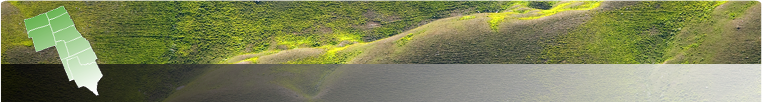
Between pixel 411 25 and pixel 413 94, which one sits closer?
pixel 413 94

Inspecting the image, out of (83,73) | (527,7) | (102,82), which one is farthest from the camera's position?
(527,7)

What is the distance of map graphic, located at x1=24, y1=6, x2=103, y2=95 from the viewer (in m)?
43.0

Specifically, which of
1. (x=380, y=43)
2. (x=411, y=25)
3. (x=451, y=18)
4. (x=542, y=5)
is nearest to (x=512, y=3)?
(x=542, y=5)

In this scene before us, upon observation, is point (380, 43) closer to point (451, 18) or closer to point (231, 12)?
point (451, 18)

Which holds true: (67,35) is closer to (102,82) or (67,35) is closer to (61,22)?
(61,22)

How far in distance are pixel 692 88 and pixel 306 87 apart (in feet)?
113

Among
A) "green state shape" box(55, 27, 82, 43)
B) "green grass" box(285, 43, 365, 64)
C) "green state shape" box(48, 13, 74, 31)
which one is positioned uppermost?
"green grass" box(285, 43, 365, 64)

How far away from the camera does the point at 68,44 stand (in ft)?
146

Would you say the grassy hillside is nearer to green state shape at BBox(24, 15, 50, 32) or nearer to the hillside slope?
green state shape at BBox(24, 15, 50, 32)

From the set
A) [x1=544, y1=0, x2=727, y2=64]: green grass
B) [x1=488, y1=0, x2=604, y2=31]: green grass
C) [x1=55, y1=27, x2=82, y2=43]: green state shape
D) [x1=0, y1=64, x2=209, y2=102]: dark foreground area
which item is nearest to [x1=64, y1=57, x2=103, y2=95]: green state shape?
[x1=0, y1=64, x2=209, y2=102]: dark foreground area

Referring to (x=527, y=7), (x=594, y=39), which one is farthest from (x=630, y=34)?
(x=527, y=7)

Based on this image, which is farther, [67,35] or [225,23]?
[225,23]

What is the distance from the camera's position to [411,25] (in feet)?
171

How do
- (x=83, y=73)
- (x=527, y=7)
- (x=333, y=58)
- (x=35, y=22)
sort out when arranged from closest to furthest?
1. (x=83, y=73)
2. (x=333, y=58)
3. (x=35, y=22)
4. (x=527, y=7)
